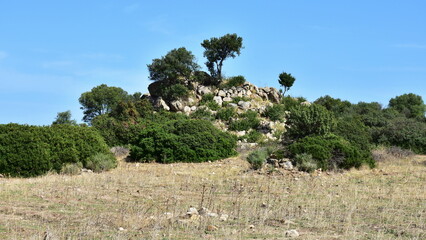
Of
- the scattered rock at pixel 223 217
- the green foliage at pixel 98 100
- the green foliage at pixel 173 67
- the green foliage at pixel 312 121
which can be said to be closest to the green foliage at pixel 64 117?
the green foliage at pixel 98 100

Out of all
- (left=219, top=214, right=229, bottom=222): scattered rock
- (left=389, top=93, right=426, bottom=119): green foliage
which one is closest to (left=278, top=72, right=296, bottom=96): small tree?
(left=389, top=93, right=426, bottom=119): green foliage

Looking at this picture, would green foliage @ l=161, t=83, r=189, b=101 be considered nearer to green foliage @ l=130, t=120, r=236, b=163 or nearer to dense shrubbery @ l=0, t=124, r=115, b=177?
green foliage @ l=130, t=120, r=236, b=163

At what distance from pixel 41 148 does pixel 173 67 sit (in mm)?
30112

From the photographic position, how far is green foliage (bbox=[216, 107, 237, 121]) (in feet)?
138

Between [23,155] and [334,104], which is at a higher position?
[334,104]

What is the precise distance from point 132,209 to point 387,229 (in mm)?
5297

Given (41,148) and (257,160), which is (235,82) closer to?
(257,160)

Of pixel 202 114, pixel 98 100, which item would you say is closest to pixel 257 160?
pixel 202 114

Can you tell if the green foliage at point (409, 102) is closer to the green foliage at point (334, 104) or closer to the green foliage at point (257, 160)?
the green foliage at point (334, 104)

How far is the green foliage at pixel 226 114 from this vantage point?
42000 millimetres

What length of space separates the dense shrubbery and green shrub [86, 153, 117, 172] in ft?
0.82

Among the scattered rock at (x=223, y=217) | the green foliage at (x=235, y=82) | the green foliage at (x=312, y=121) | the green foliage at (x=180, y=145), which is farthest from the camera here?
the green foliage at (x=235, y=82)

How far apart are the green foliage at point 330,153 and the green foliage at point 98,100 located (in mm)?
42470

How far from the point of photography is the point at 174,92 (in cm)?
4528
